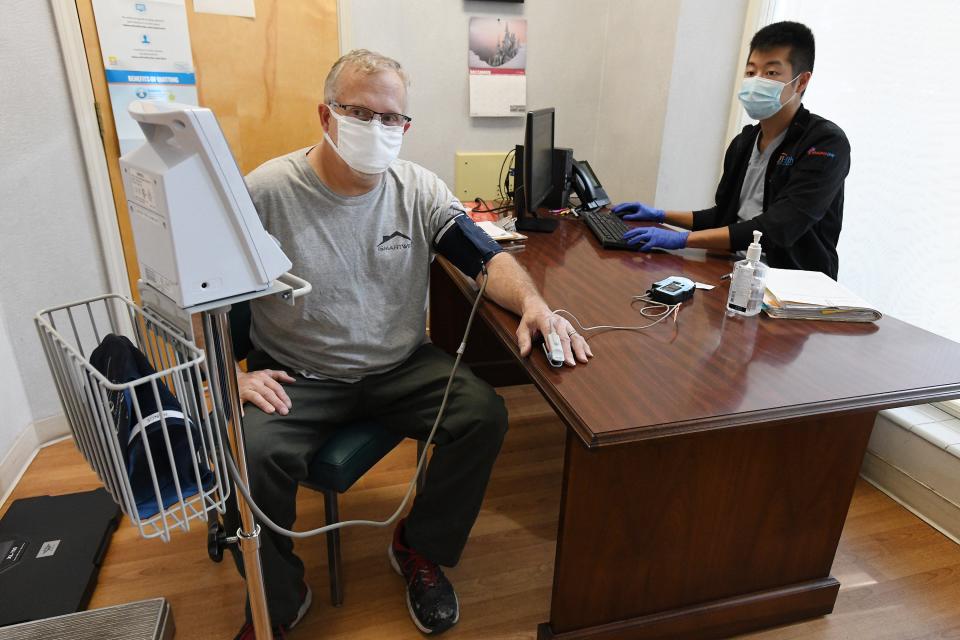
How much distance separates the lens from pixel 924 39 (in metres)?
1.86

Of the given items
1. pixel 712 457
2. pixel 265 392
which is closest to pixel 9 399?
pixel 265 392

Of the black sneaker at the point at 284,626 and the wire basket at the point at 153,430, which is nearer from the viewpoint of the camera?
the wire basket at the point at 153,430

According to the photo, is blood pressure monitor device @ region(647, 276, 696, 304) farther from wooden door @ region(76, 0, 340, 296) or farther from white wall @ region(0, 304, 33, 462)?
white wall @ region(0, 304, 33, 462)

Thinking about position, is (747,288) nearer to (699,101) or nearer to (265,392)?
(265,392)

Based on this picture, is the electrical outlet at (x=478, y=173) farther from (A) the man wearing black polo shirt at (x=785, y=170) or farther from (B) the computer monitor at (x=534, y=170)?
(A) the man wearing black polo shirt at (x=785, y=170)

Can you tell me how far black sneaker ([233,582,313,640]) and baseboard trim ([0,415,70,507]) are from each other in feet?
3.46

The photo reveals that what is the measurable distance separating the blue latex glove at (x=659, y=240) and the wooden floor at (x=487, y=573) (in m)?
0.84

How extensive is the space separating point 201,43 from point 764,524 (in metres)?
2.43

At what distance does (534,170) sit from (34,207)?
1.68m

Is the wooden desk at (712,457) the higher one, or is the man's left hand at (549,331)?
the man's left hand at (549,331)

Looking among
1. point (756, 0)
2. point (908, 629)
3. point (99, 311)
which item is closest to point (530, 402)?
point (908, 629)

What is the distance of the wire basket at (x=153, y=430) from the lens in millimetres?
772

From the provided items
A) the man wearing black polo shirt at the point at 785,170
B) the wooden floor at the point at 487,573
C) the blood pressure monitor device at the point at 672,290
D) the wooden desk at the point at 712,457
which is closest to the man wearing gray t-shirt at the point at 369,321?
the wooden floor at the point at 487,573

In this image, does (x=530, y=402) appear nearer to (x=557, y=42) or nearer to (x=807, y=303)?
(x=807, y=303)
